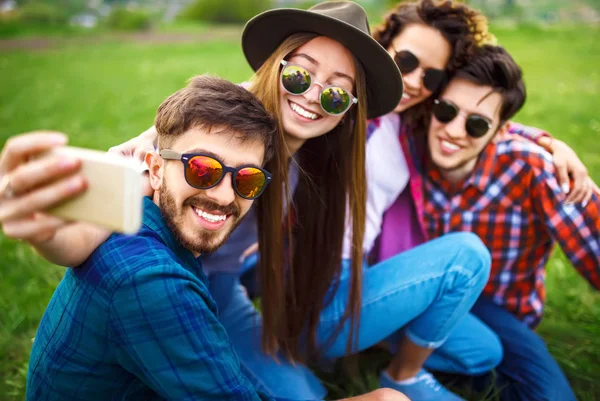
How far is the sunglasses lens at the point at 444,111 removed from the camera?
2785 mm

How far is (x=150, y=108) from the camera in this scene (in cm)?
824

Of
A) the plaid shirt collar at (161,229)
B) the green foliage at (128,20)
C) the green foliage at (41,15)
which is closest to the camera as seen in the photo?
the plaid shirt collar at (161,229)

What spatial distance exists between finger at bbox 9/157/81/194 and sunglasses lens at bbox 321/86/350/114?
4.52 ft

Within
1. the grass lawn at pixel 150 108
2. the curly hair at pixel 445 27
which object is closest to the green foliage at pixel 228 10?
the grass lawn at pixel 150 108

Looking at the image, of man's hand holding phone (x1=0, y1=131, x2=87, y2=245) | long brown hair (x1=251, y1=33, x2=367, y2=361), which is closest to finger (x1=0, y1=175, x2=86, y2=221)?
man's hand holding phone (x1=0, y1=131, x2=87, y2=245)

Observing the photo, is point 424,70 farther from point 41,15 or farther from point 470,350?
point 41,15

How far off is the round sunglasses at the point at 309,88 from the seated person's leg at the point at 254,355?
1022 millimetres

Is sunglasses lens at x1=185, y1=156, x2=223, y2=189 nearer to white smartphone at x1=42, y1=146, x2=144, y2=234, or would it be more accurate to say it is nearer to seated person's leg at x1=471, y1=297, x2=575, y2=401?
white smartphone at x1=42, y1=146, x2=144, y2=234

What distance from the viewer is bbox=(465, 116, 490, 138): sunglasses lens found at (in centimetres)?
273

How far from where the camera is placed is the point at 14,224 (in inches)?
47.2

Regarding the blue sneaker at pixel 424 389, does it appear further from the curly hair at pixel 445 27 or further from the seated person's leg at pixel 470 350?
the curly hair at pixel 445 27

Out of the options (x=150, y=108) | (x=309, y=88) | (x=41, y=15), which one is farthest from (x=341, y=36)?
(x=41, y=15)

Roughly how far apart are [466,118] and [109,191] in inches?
81.8

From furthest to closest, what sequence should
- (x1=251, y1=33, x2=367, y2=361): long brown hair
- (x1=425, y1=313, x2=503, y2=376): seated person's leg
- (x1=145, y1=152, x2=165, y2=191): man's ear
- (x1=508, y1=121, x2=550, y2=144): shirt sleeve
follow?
(x1=508, y1=121, x2=550, y2=144): shirt sleeve, (x1=425, y1=313, x2=503, y2=376): seated person's leg, (x1=251, y1=33, x2=367, y2=361): long brown hair, (x1=145, y1=152, x2=165, y2=191): man's ear
